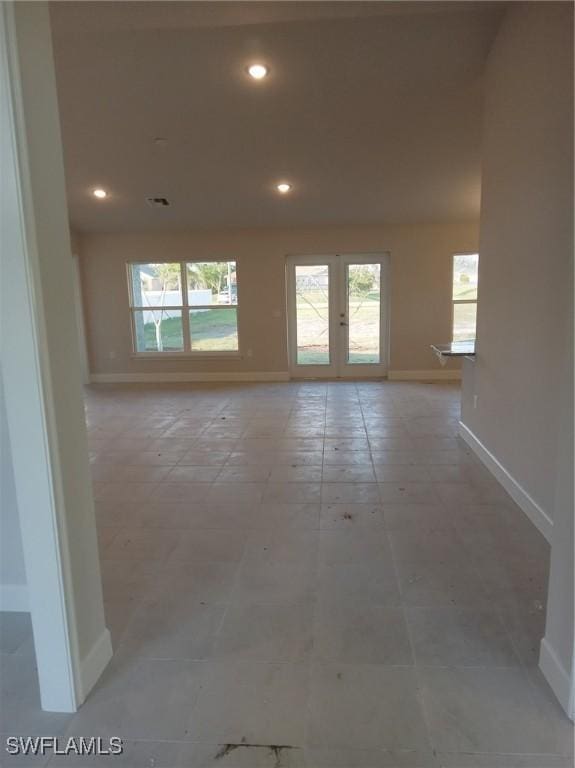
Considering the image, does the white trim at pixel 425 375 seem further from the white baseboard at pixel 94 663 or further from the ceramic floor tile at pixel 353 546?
the white baseboard at pixel 94 663

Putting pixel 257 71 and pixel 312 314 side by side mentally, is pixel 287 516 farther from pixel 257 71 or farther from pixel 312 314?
pixel 312 314

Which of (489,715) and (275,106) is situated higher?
(275,106)

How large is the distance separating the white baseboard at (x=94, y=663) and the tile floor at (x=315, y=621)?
39 mm

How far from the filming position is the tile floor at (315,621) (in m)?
1.29

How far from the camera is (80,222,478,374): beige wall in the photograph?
670 cm

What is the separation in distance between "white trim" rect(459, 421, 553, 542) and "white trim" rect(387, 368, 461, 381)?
307 cm

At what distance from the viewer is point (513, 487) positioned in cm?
280

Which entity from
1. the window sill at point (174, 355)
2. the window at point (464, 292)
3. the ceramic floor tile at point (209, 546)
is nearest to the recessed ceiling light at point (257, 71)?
the ceramic floor tile at point (209, 546)

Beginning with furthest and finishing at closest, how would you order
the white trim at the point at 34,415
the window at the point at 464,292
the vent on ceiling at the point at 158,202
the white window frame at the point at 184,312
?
the white window frame at the point at 184,312, the window at the point at 464,292, the vent on ceiling at the point at 158,202, the white trim at the point at 34,415

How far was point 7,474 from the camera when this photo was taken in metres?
1.76

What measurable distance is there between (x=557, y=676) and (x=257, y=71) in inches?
157

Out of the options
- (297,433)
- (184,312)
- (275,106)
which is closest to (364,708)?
(297,433)

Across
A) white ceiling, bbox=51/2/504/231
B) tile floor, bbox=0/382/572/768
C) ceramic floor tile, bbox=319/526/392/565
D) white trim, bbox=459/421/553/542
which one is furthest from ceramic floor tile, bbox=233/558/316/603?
white ceiling, bbox=51/2/504/231

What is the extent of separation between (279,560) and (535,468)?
1.47 m
